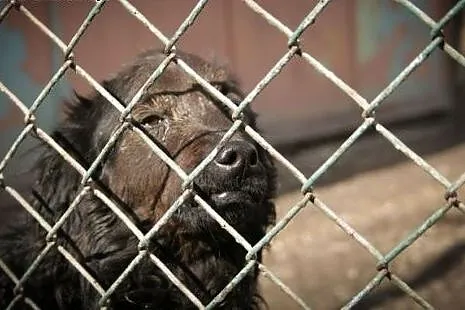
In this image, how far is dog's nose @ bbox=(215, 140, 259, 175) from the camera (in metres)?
2.78

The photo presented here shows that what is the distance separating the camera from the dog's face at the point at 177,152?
2938 millimetres

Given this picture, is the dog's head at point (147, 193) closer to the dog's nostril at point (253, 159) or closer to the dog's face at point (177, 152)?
the dog's face at point (177, 152)

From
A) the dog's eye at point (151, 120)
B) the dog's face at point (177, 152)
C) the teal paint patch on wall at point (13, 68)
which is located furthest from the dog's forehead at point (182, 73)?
the teal paint patch on wall at point (13, 68)

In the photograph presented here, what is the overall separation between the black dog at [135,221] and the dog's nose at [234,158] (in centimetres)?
31

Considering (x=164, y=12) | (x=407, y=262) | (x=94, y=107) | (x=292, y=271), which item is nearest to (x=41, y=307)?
(x=94, y=107)

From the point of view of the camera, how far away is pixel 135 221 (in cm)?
328

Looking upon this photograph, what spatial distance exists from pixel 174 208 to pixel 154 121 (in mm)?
960

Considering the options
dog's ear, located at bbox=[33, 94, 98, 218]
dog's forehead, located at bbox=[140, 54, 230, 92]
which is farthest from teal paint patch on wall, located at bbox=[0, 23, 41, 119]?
dog's forehead, located at bbox=[140, 54, 230, 92]

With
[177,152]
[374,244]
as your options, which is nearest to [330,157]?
[177,152]

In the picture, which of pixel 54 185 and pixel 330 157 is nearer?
pixel 330 157

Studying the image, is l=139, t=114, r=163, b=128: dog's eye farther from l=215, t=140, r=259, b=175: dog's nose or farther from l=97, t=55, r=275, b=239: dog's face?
l=215, t=140, r=259, b=175: dog's nose

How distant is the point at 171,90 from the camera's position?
3357 millimetres

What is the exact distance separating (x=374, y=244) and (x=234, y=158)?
308cm

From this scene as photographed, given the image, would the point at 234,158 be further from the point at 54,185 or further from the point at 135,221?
the point at 54,185
